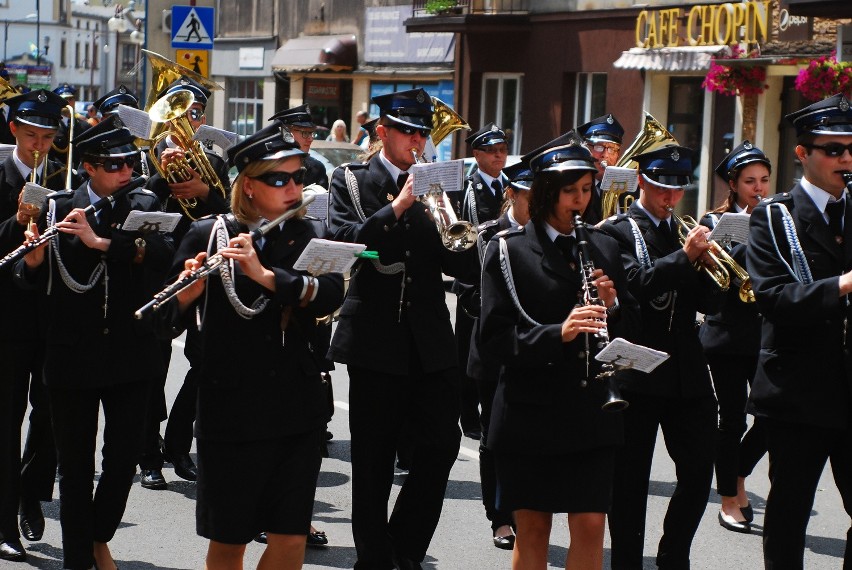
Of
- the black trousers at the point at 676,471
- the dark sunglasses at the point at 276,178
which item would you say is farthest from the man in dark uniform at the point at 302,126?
the dark sunglasses at the point at 276,178

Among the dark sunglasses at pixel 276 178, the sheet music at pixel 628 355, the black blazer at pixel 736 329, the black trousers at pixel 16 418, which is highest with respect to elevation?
the dark sunglasses at pixel 276 178

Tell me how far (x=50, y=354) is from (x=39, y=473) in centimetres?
117

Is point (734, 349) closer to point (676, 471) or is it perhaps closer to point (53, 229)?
point (676, 471)

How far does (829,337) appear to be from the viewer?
5648 millimetres

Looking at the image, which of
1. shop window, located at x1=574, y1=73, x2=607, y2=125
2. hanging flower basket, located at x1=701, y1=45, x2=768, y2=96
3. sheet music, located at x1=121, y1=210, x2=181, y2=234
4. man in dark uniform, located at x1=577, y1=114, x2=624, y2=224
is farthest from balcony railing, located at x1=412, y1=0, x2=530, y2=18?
sheet music, located at x1=121, y1=210, x2=181, y2=234

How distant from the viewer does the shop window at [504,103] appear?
28.8m

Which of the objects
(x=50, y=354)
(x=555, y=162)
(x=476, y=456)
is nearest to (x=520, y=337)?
(x=555, y=162)

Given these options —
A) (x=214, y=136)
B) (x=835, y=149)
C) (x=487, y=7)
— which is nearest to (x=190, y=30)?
(x=214, y=136)

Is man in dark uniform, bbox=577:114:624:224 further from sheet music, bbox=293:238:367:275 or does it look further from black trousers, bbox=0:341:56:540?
sheet music, bbox=293:238:367:275

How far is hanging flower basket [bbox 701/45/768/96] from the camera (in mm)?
20984

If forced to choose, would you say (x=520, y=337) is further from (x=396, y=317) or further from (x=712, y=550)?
(x=712, y=550)

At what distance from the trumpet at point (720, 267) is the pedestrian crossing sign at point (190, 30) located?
33.9ft

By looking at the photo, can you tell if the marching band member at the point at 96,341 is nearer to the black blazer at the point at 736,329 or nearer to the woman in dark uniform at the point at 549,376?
the woman in dark uniform at the point at 549,376

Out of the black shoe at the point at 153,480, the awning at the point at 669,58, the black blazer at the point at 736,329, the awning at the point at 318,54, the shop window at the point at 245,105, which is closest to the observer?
the black blazer at the point at 736,329
